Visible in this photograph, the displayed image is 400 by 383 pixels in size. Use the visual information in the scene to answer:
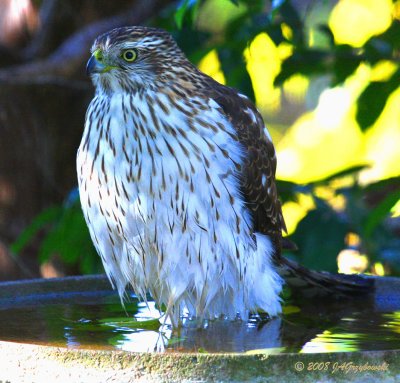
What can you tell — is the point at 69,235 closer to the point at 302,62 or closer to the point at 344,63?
the point at 302,62

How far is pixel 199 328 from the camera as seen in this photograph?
171 inches

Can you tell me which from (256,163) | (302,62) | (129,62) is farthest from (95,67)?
(302,62)

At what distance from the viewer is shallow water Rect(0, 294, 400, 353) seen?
145 inches

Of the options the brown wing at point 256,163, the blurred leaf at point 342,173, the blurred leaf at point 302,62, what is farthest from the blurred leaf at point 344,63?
the brown wing at point 256,163

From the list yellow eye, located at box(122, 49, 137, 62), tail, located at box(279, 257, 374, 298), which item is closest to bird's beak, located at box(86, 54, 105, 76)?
yellow eye, located at box(122, 49, 137, 62)

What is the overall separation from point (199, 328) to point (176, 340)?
0.39 meters

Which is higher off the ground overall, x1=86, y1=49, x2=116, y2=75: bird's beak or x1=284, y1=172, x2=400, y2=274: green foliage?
x1=86, y1=49, x2=116, y2=75: bird's beak

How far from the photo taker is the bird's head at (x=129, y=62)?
416 centimetres

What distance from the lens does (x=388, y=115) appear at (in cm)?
866

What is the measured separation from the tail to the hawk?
23 centimetres

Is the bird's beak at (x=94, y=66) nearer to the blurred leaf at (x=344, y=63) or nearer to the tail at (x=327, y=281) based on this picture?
the tail at (x=327, y=281)

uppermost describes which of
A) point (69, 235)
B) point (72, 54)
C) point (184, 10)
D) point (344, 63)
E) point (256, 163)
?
point (184, 10)

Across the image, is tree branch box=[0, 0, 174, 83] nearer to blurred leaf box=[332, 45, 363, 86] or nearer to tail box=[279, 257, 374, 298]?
blurred leaf box=[332, 45, 363, 86]

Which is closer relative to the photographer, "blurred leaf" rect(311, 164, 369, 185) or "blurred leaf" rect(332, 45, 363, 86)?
"blurred leaf" rect(311, 164, 369, 185)
